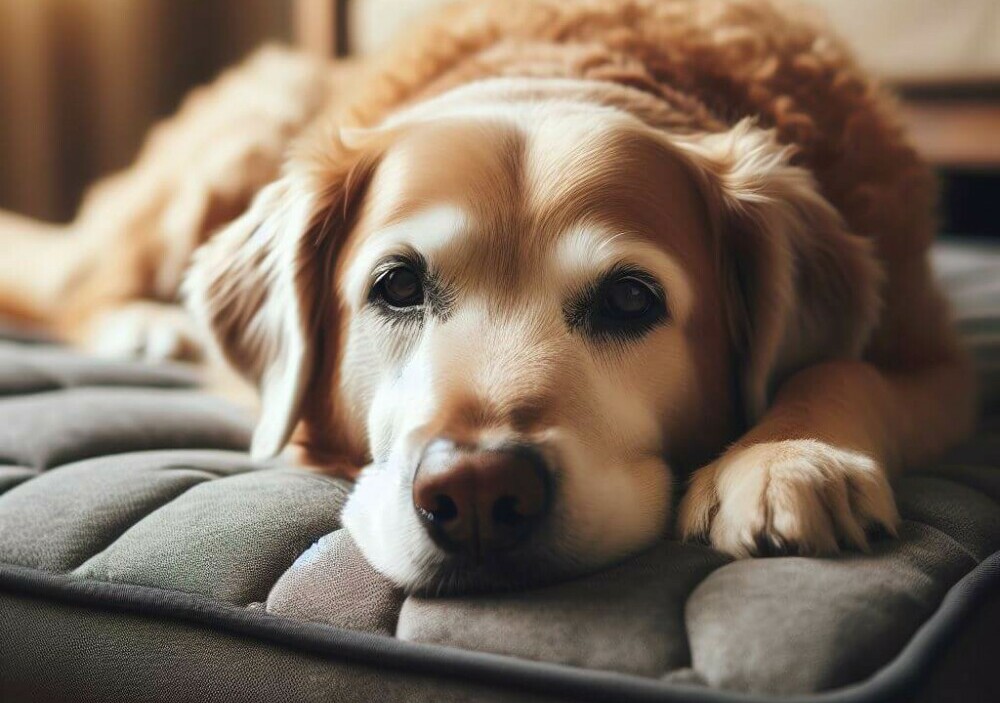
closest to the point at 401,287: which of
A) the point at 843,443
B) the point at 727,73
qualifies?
the point at 843,443

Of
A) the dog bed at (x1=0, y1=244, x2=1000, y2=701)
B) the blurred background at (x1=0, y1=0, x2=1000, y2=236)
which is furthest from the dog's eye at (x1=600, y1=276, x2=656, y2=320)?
the blurred background at (x1=0, y1=0, x2=1000, y2=236)

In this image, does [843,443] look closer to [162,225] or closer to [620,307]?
[620,307]

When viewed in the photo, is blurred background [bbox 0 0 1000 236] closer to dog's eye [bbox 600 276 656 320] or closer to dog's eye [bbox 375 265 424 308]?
dog's eye [bbox 375 265 424 308]

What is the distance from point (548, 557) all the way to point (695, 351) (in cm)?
56

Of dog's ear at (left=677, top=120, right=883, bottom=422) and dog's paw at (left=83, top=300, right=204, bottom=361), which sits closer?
dog's ear at (left=677, top=120, right=883, bottom=422)

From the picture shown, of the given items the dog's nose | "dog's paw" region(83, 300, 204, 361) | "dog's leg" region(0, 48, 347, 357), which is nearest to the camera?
the dog's nose

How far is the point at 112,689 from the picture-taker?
3.86 ft

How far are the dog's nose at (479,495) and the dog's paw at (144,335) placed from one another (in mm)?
1647

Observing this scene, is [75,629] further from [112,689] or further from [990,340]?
[990,340]

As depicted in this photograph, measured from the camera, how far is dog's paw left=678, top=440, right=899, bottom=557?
1.20m

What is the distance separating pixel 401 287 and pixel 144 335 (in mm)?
1482

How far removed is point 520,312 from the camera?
1.50 meters

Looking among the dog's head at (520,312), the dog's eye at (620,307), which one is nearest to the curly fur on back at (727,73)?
the dog's head at (520,312)

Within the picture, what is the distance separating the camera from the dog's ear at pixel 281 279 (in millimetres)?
1833
